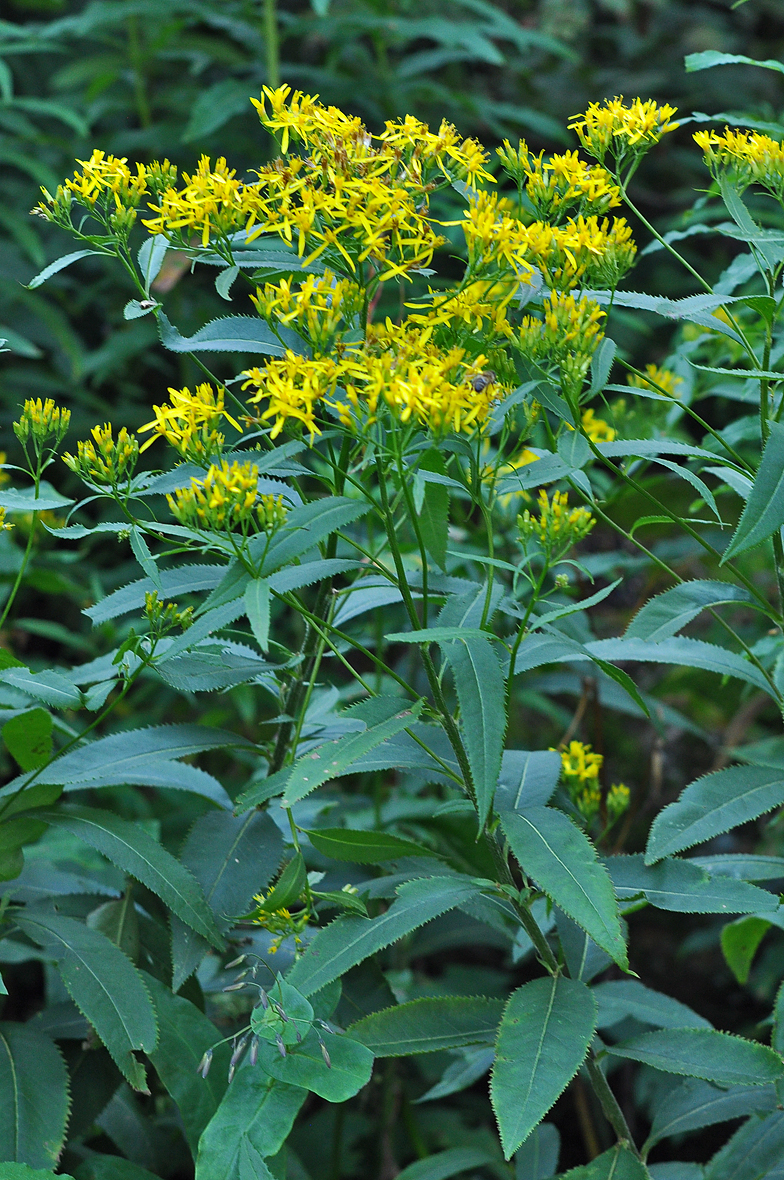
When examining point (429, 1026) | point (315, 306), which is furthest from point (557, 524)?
point (429, 1026)

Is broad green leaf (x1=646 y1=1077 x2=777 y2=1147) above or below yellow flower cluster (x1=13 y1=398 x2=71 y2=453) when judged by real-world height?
below

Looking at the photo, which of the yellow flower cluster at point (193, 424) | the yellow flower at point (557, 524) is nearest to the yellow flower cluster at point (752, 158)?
the yellow flower at point (557, 524)

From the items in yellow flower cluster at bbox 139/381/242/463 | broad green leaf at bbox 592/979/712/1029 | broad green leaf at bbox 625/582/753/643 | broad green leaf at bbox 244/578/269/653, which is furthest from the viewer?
broad green leaf at bbox 592/979/712/1029

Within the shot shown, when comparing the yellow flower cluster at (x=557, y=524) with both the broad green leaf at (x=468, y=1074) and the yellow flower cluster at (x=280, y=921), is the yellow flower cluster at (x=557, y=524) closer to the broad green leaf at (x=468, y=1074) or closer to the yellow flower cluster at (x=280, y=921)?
the yellow flower cluster at (x=280, y=921)

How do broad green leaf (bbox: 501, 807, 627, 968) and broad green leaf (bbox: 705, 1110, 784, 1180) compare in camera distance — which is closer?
broad green leaf (bbox: 501, 807, 627, 968)

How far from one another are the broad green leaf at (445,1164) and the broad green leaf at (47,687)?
64cm

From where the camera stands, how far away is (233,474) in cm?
75

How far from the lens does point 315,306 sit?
0.80m

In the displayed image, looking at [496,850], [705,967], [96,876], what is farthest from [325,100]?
[705,967]

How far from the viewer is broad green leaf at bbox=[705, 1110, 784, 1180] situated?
99cm

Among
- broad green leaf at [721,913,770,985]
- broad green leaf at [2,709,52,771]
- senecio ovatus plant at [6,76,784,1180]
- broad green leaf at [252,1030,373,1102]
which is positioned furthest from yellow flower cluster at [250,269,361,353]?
broad green leaf at [721,913,770,985]

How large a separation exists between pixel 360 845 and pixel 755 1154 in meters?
0.50

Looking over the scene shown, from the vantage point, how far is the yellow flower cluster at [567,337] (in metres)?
0.83

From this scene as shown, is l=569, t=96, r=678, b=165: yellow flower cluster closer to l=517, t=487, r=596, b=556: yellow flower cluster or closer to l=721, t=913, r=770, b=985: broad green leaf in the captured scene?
l=517, t=487, r=596, b=556: yellow flower cluster
